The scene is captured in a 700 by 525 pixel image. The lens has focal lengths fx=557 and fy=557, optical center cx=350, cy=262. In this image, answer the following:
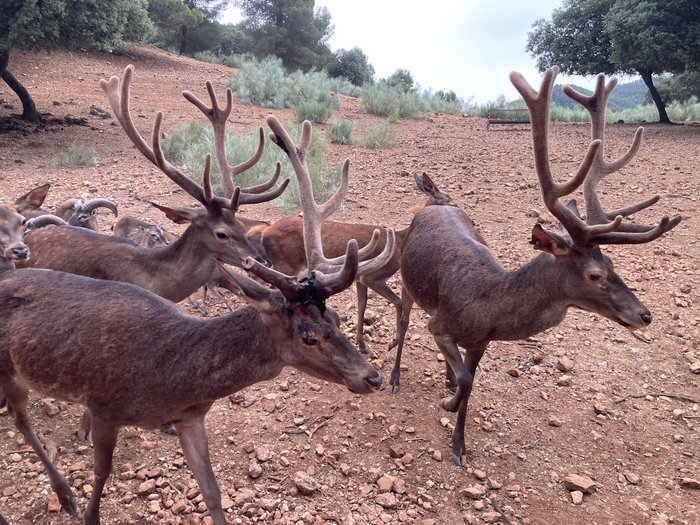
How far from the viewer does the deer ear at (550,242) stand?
3564 mm

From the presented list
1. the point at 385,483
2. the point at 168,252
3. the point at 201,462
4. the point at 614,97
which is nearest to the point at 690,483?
the point at 385,483

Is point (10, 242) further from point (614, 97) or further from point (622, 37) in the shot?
point (614, 97)

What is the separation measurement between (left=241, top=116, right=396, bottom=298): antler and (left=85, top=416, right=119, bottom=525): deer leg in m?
1.21

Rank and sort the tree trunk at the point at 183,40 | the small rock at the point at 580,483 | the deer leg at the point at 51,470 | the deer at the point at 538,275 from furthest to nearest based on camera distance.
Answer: the tree trunk at the point at 183,40 → the small rock at the point at 580,483 → the deer at the point at 538,275 → the deer leg at the point at 51,470

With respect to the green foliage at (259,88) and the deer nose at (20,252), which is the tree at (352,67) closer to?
the green foliage at (259,88)

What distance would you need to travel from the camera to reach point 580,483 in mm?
3615

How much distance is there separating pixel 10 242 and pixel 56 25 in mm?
10507

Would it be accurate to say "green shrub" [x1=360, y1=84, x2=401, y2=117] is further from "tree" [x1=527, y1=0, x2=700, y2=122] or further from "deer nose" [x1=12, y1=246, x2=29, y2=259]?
"deer nose" [x1=12, y1=246, x2=29, y2=259]

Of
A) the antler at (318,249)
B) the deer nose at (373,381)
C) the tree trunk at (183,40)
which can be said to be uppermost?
the tree trunk at (183,40)

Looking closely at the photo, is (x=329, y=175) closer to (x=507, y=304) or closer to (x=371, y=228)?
(x=371, y=228)

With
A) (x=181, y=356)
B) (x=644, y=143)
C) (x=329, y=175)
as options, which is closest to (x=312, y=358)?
(x=181, y=356)

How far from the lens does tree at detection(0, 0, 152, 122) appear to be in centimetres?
1215

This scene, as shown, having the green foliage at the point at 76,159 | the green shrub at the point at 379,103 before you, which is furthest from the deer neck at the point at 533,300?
the green shrub at the point at 379,103

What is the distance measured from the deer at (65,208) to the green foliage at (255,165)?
8.02ft
